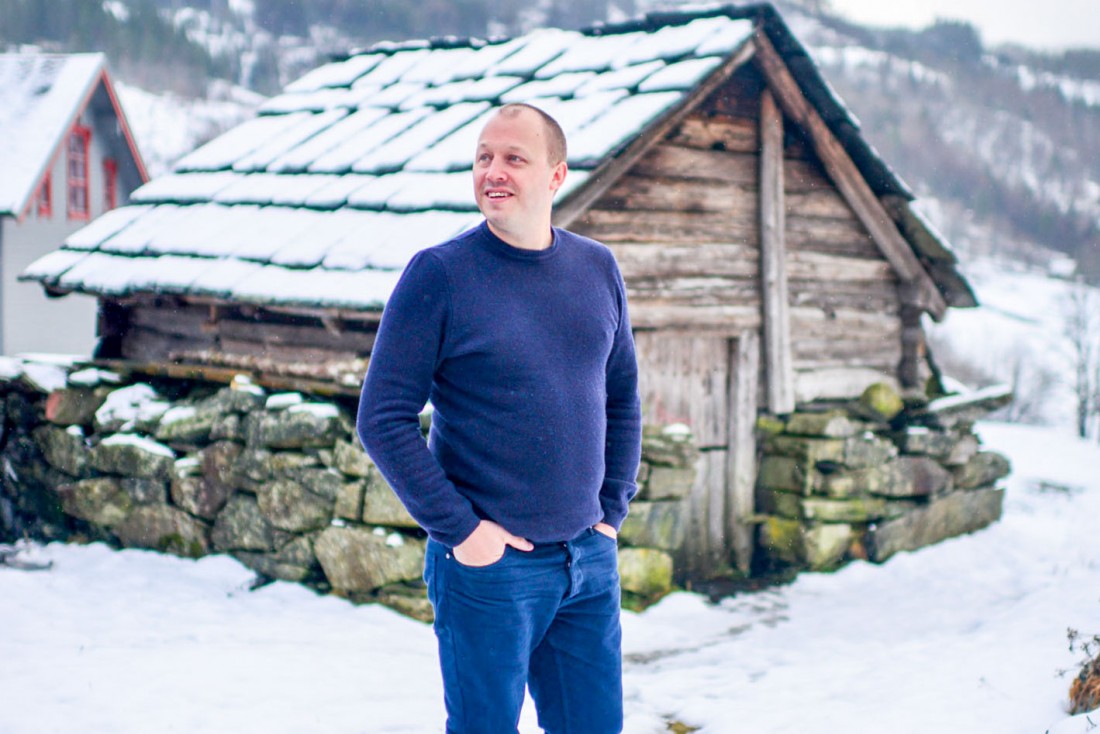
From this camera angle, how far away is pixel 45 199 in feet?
63.4

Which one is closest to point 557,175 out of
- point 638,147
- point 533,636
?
point 533,636

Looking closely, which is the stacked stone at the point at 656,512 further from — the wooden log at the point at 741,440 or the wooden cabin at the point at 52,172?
the wooden cabin at the point at 52,172

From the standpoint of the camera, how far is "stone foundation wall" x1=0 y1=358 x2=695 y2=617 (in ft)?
19.9

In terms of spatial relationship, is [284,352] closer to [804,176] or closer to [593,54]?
[593,54]

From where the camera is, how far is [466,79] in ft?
28.0

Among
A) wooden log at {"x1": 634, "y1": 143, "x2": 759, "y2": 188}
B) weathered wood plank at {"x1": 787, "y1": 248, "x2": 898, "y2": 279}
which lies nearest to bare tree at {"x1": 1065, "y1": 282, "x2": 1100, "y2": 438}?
weathered wood plank at {"x1": 787, "y1": 248, "x2": 898, "y2": 279}

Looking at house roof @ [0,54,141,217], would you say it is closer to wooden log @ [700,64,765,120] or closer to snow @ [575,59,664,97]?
snow @ [575,59,664,97]

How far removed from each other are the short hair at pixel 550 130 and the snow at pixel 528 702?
8.68ft

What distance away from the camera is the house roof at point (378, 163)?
634cm

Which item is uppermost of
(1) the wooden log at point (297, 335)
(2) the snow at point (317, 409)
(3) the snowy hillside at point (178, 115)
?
(3) the snowy hillside at point (178, 115)

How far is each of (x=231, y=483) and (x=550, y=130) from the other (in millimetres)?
4587

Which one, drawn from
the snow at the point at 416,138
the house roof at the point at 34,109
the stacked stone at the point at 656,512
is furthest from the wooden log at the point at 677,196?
the house roof at the point at 34,109

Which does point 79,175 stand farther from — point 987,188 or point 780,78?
point 987,188

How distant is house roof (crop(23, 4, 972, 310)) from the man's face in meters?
3.21
